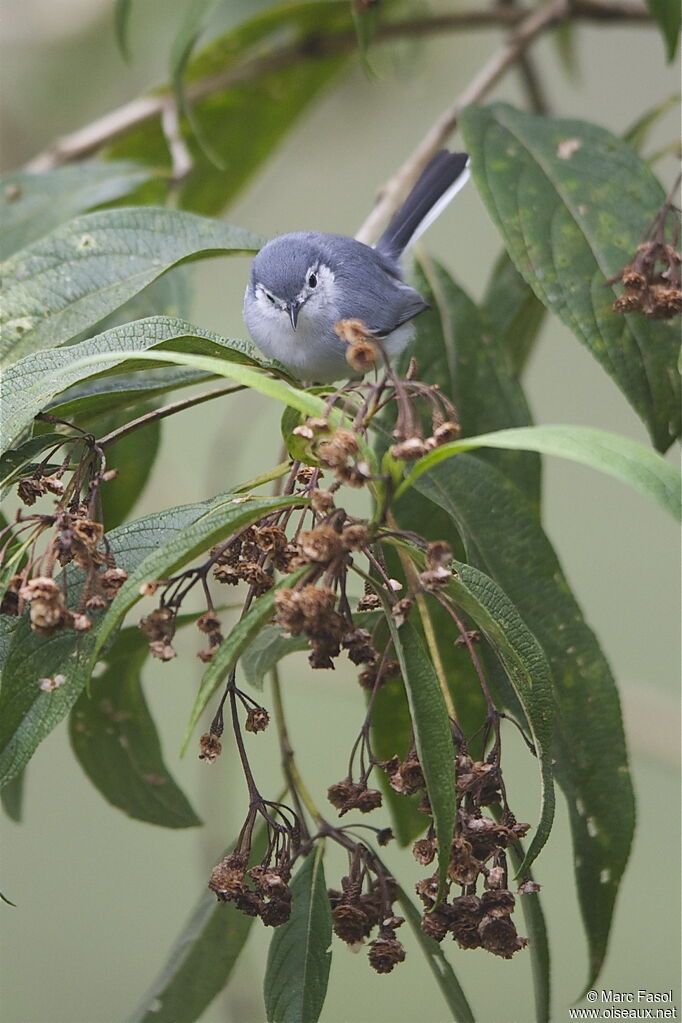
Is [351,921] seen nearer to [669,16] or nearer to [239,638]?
[239,638]

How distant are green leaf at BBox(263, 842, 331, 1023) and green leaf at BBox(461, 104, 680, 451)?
31.0 inches

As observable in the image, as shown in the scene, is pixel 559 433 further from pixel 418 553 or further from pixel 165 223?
pixel 165 223

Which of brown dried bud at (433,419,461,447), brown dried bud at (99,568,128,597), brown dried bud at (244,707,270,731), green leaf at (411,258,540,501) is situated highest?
green leaf at (411,258,540,501)

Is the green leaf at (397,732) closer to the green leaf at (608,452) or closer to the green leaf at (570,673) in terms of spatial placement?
the green leaf at (570,673)

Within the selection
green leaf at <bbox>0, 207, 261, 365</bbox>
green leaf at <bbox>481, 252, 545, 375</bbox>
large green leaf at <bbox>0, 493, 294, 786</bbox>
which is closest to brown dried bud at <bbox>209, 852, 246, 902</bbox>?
large green leaf at <bbox>0, 493, 294, 786</bbox>

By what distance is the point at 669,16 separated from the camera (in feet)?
6.00

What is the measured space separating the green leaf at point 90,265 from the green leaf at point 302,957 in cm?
77

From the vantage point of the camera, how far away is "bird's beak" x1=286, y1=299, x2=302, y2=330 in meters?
1.95

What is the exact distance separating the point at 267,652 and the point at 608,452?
0.60 metres

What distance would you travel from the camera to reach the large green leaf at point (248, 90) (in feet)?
7.92

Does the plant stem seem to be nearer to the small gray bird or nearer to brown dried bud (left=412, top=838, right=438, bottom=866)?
brown dried bud (left=412, top=838, right=438, bottom=866)

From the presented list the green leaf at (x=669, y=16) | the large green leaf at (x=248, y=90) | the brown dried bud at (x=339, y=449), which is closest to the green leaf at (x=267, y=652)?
the brown dried bud at (x=339, y=449)

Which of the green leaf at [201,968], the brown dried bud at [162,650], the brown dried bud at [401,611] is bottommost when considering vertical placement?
the green leaf at [201,968]

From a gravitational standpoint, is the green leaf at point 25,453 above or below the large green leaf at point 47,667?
above
